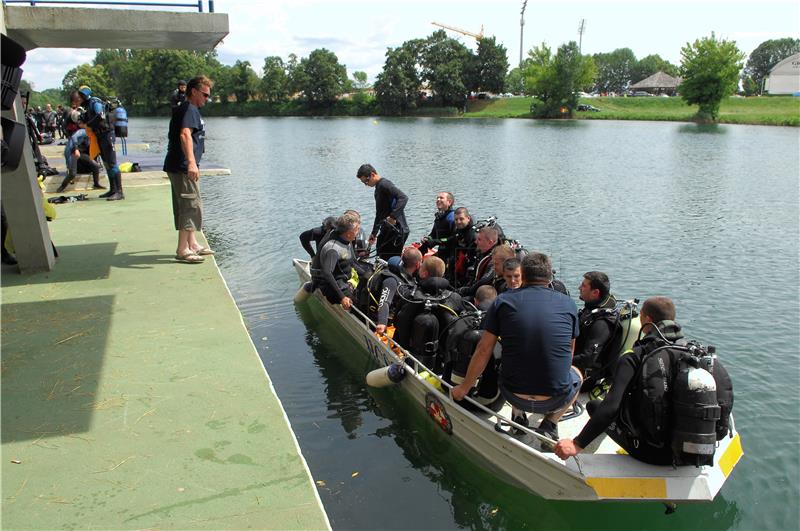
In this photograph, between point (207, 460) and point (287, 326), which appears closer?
point (207, 460)

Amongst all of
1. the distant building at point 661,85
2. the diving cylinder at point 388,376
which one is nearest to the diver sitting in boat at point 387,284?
the diving cylinder at point 388,376

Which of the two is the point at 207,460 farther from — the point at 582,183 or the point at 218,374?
the point at 582,183

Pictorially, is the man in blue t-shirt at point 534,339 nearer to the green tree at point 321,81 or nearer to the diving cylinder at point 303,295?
the diving cylinder at point 303,295

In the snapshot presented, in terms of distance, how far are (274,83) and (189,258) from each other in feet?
358

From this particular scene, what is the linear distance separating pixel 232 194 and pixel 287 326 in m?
13.5

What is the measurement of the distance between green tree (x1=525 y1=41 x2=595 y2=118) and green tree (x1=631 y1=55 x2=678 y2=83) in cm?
7696

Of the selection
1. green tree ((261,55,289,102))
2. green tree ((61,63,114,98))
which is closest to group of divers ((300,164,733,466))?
green tree ((61,63,114,98))

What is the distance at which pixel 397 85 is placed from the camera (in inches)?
3814

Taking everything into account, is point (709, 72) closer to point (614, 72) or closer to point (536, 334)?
point (536, 334)

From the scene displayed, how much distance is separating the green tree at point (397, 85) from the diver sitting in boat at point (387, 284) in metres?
91.8

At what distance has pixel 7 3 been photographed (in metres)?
7.77

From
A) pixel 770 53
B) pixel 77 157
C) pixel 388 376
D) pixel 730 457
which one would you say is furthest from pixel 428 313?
pixel 770 53

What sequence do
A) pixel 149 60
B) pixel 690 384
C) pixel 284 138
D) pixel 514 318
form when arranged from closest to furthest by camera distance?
1. pixel 690 384
2. pixel 514 318
3. pixel 284 138
4. pixel 149 60

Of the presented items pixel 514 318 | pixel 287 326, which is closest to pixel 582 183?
pixel 287 326
